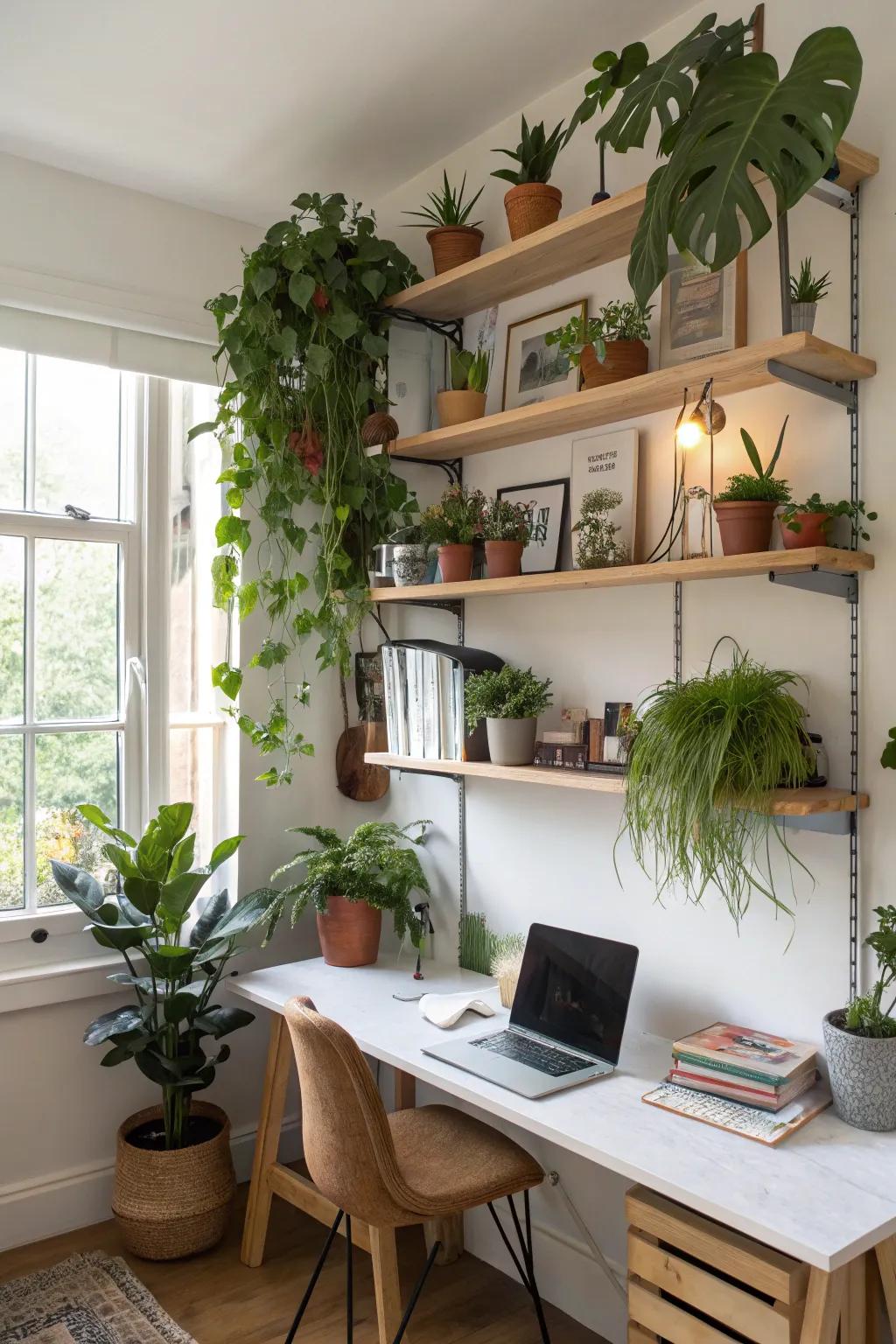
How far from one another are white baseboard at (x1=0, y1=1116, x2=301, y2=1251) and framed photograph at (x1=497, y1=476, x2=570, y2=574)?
1.94 m

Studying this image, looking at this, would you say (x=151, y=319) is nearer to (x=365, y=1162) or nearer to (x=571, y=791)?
(x=571, y=791)

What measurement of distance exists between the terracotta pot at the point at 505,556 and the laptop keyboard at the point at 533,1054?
Answer: 3.23ft

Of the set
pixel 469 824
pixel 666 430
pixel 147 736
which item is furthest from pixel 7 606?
pixel 666 430

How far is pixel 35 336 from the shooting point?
2.68 metres

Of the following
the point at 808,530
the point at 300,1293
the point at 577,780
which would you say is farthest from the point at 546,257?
the point at 300,1293

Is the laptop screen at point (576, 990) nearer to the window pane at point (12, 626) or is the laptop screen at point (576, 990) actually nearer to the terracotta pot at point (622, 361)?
the terracotta pot at point (622, 361)

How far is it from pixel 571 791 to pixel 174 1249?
1.48 metres

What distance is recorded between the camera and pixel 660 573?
1973mm

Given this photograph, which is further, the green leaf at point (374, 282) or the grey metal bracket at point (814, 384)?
the green leaf at point (374, 282)

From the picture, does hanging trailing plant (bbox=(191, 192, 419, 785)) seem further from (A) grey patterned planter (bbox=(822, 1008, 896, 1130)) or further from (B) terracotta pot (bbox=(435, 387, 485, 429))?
(A) grey patterned planter (bbox=(822, 1008, 896, 1130))

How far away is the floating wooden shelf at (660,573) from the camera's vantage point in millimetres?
1734

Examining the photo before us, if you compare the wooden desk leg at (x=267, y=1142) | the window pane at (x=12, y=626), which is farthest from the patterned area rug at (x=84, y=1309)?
the window pane at (x=12, y=626)

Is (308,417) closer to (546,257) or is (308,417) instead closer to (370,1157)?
(546,257)

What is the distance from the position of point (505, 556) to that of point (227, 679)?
905 millimetres
